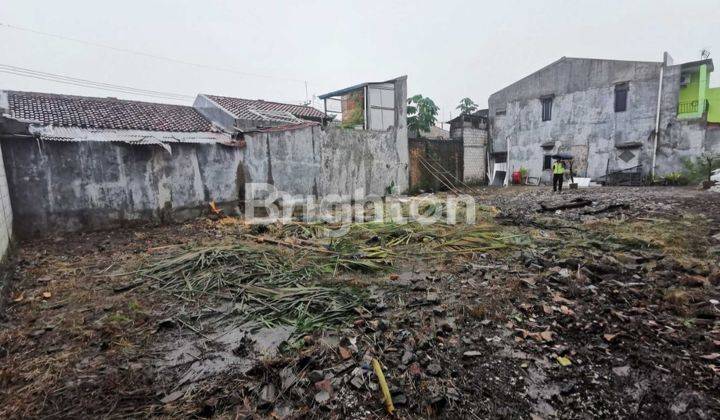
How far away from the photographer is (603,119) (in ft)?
53.8

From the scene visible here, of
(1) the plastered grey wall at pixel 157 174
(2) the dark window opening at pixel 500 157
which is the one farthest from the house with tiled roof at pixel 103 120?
(2) the dark window opening at pixel 500 157

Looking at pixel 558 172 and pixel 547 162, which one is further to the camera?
pixel 547 162

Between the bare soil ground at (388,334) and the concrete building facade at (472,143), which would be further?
the concrete building facade at (472,143)

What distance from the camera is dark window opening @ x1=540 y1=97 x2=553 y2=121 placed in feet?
59.7

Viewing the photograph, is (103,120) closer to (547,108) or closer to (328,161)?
(328,161)

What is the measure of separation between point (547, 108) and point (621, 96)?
329cm

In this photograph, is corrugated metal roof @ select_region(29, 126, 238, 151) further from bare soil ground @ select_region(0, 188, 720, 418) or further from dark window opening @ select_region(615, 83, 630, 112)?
dark window opening @ select_region(615, 83, 630, 112)

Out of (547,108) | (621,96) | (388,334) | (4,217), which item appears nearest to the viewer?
(388,334)

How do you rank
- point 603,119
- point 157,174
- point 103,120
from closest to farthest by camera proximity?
1. point 157,174
2. point 103,120
3. point 603,119

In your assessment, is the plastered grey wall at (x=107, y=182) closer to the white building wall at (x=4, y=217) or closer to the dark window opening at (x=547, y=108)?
the white building wall at (x=4, y=217)

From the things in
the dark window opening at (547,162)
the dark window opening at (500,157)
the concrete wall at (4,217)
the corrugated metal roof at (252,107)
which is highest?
the corrugated metal roof at (252,107)

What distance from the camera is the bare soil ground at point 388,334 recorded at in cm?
222

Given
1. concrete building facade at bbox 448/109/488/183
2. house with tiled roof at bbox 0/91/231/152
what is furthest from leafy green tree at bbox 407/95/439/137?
A: house with tiled roof at bbox 0/91/231/152

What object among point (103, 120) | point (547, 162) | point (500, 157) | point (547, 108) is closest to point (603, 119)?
point (547, 108)
